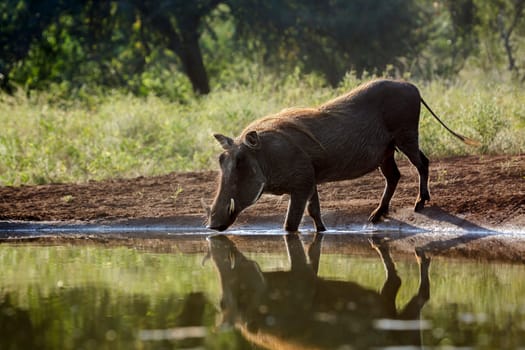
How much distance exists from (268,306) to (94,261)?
2.14 metres

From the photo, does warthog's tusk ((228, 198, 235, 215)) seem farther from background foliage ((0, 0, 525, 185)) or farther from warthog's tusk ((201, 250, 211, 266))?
background foliage ((0, 0, 525, 185))

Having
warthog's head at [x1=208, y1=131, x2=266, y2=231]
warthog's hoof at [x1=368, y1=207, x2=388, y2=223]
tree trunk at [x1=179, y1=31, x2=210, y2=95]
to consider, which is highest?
tree trunk at [x1=179, y1=31, x2=210, y2=95]

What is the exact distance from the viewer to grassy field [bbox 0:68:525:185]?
11.0m

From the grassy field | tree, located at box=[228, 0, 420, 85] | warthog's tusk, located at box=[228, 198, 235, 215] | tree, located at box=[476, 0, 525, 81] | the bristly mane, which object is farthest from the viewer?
tree, located at box=[476, 0, 525, 81]

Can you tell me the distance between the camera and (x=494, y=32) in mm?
21531

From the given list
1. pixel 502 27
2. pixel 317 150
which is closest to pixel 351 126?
pixel 317 150

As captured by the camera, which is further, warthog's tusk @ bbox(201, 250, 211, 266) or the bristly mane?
the bristly mane

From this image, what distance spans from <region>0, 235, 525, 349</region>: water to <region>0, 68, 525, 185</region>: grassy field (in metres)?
4.03

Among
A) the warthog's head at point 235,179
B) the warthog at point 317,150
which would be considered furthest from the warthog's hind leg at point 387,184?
the warthog's head at point 235,179

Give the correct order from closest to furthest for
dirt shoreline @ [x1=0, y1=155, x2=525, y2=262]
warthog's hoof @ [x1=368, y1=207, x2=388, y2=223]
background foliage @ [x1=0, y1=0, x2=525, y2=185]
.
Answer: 1. dirt shoreline @ [x1=0, y1=155, x2=525, y2=262]
2. warthog's hoof @ [x1=368, y1=207, x2=388, y2=223]
3. background foliage @ [x1=0, y1=0, x2=525, y2=185]

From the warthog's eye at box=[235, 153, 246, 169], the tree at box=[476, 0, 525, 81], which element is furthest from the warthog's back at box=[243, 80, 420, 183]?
the tree at box=[476, 0, 525, 81]

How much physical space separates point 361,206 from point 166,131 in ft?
17.6

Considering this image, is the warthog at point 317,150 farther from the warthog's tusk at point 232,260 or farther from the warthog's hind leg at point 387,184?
the warthog's tusk at point 232,260

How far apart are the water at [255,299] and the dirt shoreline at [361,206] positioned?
0.76 meters
